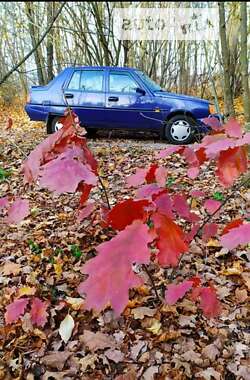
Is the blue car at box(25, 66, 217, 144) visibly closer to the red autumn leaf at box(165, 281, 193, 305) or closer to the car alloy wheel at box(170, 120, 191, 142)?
the car alloy wheel at box(170, 120, 191, 142)

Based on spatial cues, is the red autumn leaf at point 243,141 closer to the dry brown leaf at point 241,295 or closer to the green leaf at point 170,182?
the dry brown leaf at point 241,295

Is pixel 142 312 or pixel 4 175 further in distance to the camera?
pixel 4 175

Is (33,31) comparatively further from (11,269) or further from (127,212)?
(127,212)

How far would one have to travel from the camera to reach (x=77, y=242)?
3268mm

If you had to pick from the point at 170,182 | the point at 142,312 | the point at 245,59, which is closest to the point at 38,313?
the point at 142,312

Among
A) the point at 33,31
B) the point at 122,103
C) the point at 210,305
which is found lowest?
the point at 210,305

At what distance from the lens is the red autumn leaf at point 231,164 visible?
1.38m

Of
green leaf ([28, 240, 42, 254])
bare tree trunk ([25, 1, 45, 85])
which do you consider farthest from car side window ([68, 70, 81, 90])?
green leaf ([28, 240, 42, 254])

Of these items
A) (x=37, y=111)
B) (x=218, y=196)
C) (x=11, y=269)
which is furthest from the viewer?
(x=37, y=111)

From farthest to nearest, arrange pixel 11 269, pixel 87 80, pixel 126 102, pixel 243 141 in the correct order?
pixel 87 80 → pixel 126 102 → pixel 11 269 → pixel 243 141

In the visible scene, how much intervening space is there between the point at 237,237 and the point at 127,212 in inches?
17.5

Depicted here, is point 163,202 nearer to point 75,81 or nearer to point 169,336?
point 169,336

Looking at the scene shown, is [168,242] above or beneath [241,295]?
above

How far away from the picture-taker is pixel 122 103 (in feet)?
26.0
